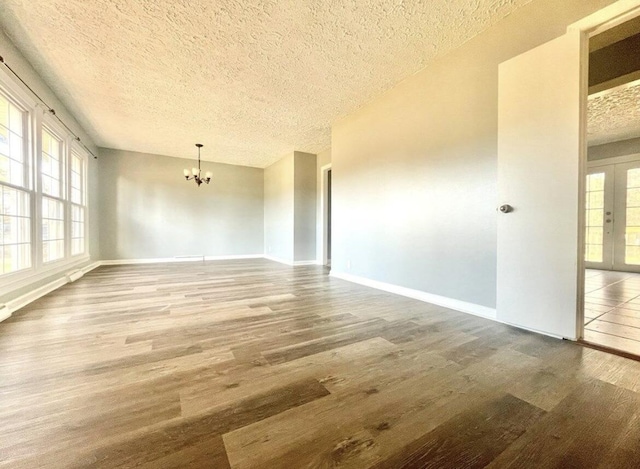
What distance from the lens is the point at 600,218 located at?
533 centimetres

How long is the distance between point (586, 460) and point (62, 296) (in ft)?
15.3

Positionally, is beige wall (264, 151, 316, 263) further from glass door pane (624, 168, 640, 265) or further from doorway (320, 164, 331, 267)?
glass door pane (624, 168, 640, 265)

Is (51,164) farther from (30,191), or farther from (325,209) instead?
(325,209)

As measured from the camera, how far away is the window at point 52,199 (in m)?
3.57

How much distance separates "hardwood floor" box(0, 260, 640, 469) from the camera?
925mm

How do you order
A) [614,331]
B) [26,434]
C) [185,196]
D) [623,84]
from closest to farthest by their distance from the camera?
1. [26,434]
2. [614,331]
3. [623,84]
4. [185,196]

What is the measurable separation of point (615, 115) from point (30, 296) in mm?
8498

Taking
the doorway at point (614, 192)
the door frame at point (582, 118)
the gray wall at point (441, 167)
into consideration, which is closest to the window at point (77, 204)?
the gray wall at point (441, 167)

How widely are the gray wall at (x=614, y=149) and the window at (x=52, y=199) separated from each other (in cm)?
982

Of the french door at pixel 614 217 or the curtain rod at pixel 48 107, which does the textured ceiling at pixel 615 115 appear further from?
the curtain rod at pixel 48 107

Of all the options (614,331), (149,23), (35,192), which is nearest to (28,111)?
(35,192)

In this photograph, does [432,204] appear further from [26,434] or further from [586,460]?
[26,434]

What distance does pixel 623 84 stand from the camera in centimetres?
248

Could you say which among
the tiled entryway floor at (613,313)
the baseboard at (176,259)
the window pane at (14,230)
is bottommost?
the tiled entryway floor at (613,313)
